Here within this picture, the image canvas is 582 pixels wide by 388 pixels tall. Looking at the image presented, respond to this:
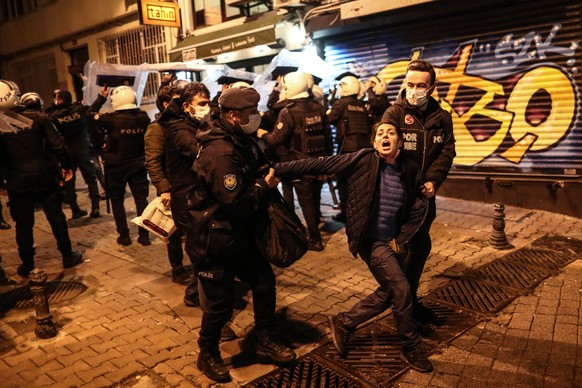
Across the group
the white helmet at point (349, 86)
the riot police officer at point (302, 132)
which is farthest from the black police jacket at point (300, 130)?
the white helmet at point (349, 86)

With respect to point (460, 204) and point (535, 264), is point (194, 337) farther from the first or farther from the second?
point (460, 204)

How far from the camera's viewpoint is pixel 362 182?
361 centimetres

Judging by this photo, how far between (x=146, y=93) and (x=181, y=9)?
122 inches

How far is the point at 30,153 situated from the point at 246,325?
3410mm

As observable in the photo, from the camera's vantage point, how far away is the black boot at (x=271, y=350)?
12.4 ft

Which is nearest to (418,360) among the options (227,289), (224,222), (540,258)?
(227,289)

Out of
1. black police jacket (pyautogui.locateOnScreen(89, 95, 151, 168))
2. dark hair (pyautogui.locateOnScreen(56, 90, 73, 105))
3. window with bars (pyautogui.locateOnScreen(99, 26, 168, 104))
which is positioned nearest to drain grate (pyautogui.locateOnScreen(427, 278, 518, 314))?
black police jacket (pyautogui.locateOnScreen(89, 95, 151, 168))

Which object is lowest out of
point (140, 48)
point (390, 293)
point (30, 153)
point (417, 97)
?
point (390, 293)

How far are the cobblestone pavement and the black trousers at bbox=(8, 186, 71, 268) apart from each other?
1.42 ft

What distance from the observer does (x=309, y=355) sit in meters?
3.99

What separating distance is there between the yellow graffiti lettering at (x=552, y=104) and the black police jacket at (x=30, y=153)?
22.6ft

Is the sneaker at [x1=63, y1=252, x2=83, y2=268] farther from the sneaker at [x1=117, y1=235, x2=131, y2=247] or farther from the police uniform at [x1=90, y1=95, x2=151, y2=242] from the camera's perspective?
the police uniform at [x1=90, y1=95, x2=151, y2=242]

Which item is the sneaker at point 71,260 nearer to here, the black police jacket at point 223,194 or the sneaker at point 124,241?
the sneaker at point 124,241

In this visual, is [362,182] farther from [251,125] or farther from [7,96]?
[7,96]
